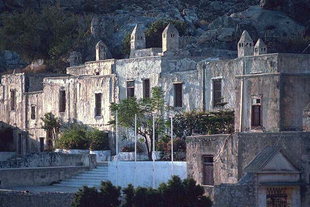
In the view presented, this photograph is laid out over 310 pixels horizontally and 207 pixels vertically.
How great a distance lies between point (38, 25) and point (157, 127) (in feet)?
90.4

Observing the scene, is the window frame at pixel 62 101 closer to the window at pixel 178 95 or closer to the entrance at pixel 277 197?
the window at pixel 178 95

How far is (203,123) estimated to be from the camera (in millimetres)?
48406

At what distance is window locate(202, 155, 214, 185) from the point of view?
39.4 meters

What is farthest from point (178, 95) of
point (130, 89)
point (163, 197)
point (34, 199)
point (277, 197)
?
point (163, 197)

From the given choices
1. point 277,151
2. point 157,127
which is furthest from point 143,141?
point 277,151

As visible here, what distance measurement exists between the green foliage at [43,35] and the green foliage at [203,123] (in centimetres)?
2188

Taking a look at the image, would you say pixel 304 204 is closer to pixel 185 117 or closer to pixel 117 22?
pixel 185 117

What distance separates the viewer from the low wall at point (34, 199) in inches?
1542

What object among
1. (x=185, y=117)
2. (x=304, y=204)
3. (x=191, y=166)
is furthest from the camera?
(x=185, y=117)

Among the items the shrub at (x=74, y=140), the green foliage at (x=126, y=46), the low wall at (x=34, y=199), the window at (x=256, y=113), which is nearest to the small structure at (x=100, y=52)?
the shrub at (x=74, y=140)

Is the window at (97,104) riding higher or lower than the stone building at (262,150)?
higher

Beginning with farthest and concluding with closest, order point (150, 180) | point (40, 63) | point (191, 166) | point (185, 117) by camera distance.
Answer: point (40, 63), point (185, 117), point (150, 180), point (191, 166)

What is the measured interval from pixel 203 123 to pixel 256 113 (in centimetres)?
851

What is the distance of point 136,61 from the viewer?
54.5m
